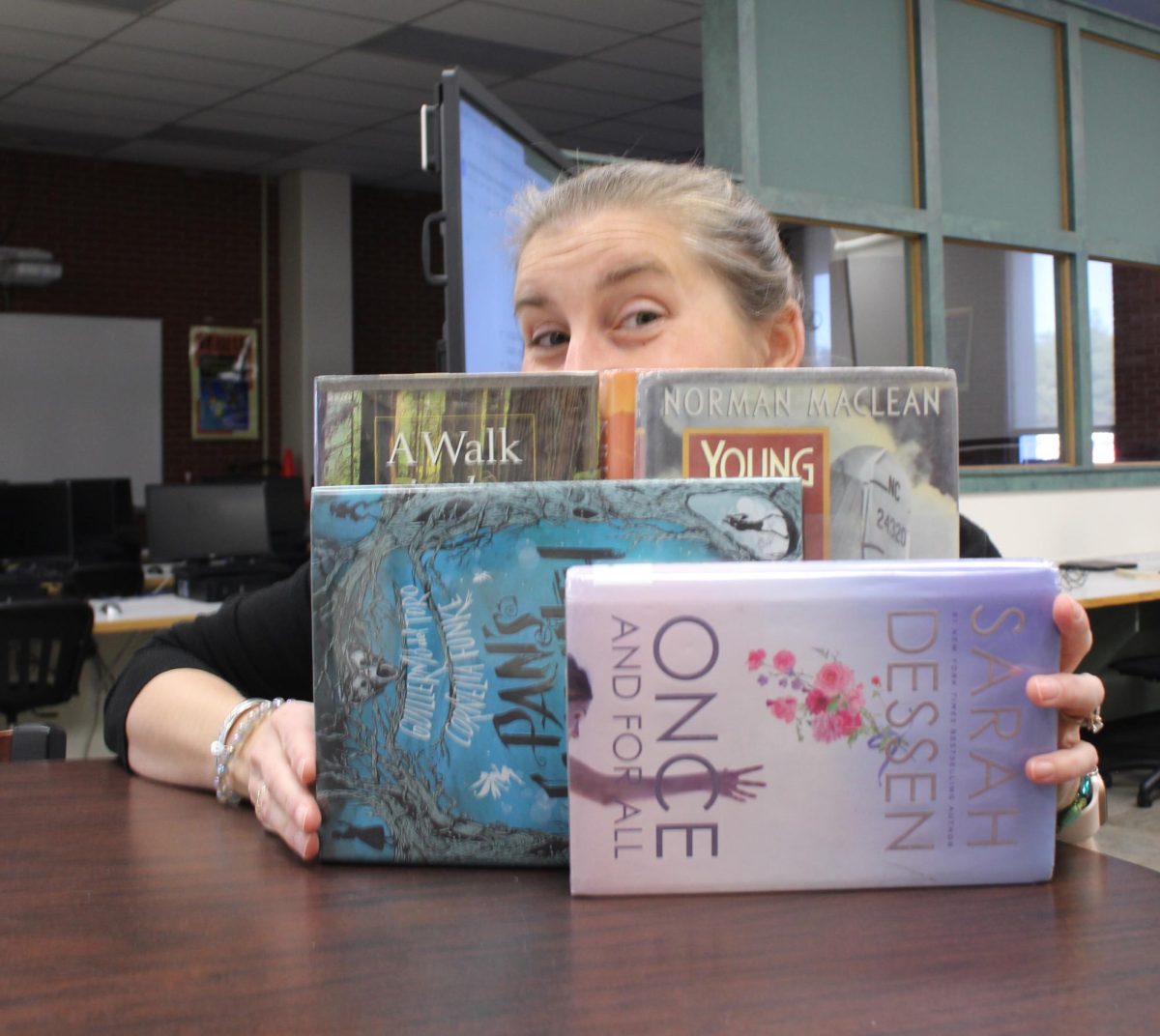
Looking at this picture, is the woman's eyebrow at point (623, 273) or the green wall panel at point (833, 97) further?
the green wall panel at point (833, 97)

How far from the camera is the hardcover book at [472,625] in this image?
706 millimetres

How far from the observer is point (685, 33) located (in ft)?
20.2

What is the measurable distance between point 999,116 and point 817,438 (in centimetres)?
498

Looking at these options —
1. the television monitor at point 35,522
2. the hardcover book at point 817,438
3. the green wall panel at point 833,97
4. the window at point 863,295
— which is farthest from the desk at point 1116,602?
the television monitor at point 35,522

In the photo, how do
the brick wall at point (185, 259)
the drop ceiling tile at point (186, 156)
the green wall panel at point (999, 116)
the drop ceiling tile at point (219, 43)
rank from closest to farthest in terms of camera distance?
1. the green wall panel at point (999, 116)
2. the drop ceiling tile at point (219, 43)
3. the drop ceiling tile at point (186, 156)
4. the brick wall at point (185, 259)

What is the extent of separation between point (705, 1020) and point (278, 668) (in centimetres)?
80

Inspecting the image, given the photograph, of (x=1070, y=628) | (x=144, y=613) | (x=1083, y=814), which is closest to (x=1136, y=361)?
(x=144, y=613)

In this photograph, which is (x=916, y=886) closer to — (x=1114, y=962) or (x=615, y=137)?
(x=1114, y=962)

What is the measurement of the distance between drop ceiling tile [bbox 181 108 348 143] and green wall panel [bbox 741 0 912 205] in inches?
157

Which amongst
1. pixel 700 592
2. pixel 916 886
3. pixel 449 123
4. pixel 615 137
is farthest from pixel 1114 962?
pixel 615 137

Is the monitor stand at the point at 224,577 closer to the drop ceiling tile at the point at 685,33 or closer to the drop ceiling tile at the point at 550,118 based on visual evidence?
the drop ceiling tile at the point at 685,33

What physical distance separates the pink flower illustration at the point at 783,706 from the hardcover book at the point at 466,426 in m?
0.19

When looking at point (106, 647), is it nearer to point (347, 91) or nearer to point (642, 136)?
point (347, 91)

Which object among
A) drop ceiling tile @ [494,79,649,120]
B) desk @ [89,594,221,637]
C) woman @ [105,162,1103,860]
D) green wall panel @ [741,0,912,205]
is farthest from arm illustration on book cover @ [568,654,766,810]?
drop ceiling tile @ [494,79,649,120]
